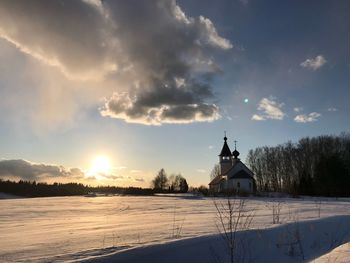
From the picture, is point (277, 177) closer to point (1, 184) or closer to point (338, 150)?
point (338, 150)

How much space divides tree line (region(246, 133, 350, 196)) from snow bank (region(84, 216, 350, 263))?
41203 mm

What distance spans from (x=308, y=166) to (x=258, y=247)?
8550 cm

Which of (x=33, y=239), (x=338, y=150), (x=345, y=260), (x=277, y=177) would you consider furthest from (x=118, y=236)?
(x=277, y=177)

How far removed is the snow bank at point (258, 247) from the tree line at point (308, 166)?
135 feet

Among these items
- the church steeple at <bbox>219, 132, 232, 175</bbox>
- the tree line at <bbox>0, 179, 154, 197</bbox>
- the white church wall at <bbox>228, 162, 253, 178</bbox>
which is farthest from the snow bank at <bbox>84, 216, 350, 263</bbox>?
the church steeple at <bbox>219, 132, 232, 175</bbox>

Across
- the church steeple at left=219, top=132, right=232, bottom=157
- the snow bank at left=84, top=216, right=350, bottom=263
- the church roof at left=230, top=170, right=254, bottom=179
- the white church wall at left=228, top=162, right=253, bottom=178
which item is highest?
the church steeple at left=219, top=132, right=232, bottom=157

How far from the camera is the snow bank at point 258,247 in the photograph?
7199 mm

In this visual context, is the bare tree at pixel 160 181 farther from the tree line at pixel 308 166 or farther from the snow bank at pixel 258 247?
the snow bank at pixel 258 247

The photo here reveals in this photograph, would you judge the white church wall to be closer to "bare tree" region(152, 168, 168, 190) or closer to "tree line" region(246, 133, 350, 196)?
"tree line" region(246, 133, 350, 196)

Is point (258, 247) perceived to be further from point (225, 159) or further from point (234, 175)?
point (225, 159)

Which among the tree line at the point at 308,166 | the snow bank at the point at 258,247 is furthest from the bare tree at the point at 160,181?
the snow bank at the point at 258,247

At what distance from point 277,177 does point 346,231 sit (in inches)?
3668

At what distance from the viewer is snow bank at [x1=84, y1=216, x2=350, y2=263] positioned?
7.20 metres

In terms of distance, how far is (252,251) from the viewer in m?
8.73
